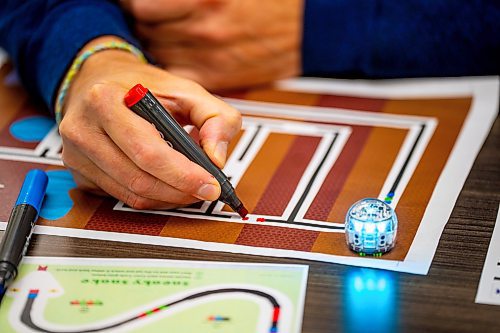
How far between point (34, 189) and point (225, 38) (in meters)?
0.36

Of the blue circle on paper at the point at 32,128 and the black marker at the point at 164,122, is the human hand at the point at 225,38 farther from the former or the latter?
the black marker at the point at 164,122

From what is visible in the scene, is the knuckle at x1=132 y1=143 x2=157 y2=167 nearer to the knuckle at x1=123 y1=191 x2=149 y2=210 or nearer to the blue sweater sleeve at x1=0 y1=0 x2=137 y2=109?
the knuckle at x1=123 y1=191 x2=149 y2=210

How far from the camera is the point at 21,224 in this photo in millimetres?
818

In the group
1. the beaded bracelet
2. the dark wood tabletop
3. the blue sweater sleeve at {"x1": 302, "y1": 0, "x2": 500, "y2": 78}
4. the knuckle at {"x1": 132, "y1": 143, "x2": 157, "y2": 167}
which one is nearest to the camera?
the dark wood tabletop

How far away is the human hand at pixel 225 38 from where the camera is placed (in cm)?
111

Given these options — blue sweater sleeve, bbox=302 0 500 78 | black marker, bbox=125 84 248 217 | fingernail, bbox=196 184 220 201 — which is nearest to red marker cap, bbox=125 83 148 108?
black marker, bbox=125 84 248 217

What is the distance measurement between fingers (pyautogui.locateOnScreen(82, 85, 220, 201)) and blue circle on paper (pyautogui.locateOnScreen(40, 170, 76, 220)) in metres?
0.10

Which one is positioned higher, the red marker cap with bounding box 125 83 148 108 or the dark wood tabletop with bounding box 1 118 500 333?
the red marker cap with bounding box 125 83 148 108

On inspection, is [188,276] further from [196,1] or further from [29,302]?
[196,1]

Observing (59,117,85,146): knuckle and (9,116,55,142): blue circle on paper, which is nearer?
(59,117,85,146): knuckle

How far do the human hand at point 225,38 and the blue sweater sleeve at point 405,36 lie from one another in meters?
0.03

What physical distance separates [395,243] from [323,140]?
0.23 metres

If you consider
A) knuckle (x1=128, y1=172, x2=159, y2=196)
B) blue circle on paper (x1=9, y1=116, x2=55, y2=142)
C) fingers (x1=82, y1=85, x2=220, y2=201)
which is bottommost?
knuckle (x1=128, y1=172, x2=159, y2=196)

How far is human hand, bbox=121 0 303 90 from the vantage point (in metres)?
1.11
